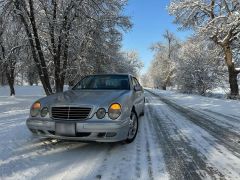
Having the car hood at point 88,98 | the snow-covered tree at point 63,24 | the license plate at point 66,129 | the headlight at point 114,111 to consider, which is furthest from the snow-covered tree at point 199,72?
the license plate at point 66,129

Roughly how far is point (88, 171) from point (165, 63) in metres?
55.6

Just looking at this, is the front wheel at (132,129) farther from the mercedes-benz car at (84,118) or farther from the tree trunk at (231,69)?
the tree trunk at (231,69)

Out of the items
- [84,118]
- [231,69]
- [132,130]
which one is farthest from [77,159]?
[231,69]

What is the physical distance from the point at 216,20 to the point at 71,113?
16225mm

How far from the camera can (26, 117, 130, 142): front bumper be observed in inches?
177

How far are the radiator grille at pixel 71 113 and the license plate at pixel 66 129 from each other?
0.52 ft

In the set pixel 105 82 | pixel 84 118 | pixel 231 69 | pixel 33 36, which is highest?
pixel 33 36

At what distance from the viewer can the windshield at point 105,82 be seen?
6.40 meters

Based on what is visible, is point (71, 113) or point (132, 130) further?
point (132, 130)

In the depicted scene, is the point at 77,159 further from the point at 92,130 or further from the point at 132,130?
the point at 132,130

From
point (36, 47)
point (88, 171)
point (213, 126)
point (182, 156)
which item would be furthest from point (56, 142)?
point (36, 47)

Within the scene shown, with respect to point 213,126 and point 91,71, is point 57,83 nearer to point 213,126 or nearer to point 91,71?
point 91,71

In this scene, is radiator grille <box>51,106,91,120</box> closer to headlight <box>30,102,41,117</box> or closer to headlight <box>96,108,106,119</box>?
headlight <box>96,108,106,119</box>

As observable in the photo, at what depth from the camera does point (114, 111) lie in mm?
4680
